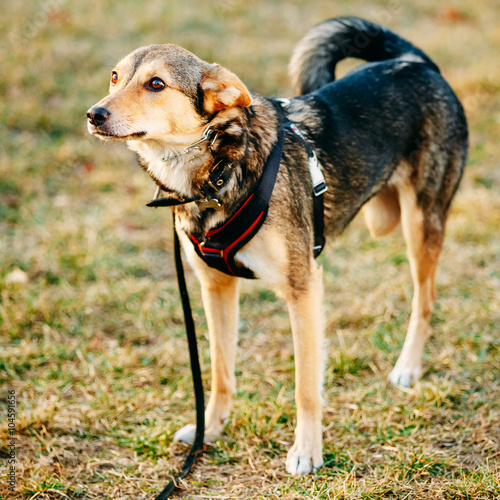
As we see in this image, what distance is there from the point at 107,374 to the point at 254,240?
1493 millimetres

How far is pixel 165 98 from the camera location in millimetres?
2420

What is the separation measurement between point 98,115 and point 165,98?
289 millimetres

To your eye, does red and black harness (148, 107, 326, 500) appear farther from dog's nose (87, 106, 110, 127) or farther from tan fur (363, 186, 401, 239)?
tan fur (363, 186, 401, 239)

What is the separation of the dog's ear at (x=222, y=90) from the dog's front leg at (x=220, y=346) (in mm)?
876

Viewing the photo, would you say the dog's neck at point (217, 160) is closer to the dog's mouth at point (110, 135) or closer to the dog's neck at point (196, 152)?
the dog's neck at point (196, 152)

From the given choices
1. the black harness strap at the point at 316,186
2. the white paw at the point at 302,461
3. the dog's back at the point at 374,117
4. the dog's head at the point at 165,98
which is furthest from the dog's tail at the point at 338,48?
the white paw at the point at 302,461

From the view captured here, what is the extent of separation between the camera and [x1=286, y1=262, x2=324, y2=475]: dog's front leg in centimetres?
273

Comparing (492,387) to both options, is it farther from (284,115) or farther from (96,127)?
(96,127)

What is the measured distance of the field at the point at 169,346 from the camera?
9.06 feet

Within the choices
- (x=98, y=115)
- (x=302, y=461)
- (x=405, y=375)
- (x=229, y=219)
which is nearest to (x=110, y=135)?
(x=98, y=115)

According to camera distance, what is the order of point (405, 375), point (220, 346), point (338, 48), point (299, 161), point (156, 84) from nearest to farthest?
point (156, 84) → point (299, 161) → point (220, 346) → point (405, 375) → point (338, 48)

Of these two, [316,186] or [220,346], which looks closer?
[316,186]

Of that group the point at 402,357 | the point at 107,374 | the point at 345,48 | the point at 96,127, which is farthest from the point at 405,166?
the point at 107,374

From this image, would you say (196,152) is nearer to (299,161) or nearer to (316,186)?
(299,161)
